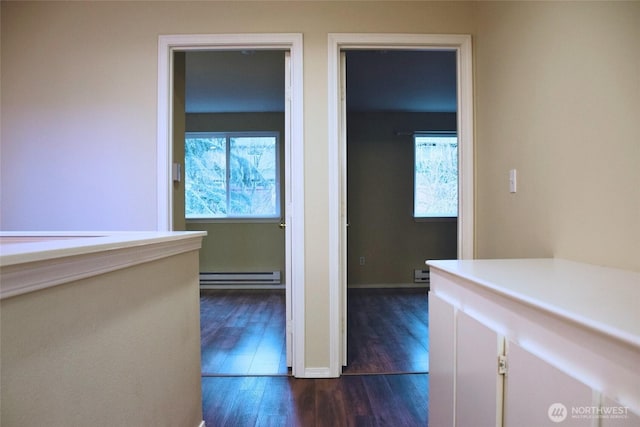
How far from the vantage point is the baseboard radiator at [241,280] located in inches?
178

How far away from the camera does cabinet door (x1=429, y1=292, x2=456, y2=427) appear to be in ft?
3.46

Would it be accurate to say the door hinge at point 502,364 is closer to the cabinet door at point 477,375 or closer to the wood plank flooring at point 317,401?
the cabinet door at point 477,375

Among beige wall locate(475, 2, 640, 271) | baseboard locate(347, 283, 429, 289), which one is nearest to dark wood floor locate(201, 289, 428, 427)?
beige wall locate(475, 2, 640, 271)

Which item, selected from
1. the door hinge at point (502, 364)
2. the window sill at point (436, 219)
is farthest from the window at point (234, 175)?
the door hinge at point (502, 364)

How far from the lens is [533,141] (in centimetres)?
142

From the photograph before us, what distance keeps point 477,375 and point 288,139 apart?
1.63 metres

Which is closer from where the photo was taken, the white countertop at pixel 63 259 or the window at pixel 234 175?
the white countertop at pixel 63 259

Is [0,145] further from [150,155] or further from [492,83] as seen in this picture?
[492,83]

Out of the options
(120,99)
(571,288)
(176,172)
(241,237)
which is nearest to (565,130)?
(571,288)

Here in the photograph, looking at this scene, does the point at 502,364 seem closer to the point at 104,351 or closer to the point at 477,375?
the point at 477,375

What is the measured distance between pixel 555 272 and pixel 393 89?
10.3ft

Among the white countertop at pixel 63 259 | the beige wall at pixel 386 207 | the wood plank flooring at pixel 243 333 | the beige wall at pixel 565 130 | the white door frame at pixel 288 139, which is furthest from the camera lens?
the beige wall at pixel 386 207

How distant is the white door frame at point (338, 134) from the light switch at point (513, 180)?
0.39 meters

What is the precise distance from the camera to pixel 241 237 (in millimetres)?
4570
